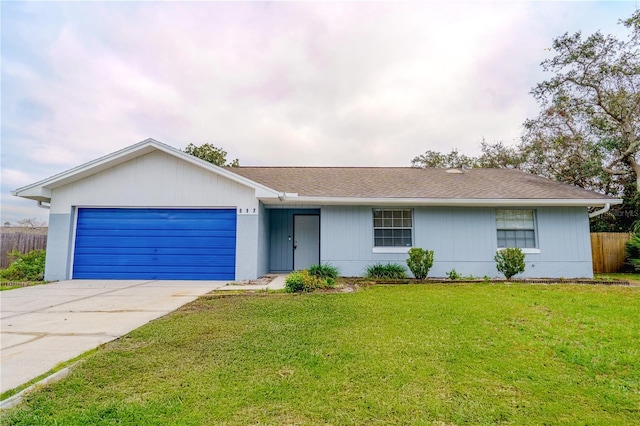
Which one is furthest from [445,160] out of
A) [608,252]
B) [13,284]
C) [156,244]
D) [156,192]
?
[13,284]

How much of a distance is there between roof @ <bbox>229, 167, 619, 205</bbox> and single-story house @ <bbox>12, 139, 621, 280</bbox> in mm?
80

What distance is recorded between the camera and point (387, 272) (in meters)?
9.93

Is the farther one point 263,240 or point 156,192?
point 263,240

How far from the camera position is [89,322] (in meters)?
4.96

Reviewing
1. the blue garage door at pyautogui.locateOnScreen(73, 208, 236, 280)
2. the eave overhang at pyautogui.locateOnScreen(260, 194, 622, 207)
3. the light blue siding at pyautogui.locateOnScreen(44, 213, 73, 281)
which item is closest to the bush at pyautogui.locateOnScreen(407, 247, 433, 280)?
the eave overhang at pyautogui.locateOnScreen(260, 194, 622, 207)

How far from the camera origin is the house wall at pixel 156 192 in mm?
9812

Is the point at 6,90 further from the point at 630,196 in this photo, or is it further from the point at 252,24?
the point at 630,196

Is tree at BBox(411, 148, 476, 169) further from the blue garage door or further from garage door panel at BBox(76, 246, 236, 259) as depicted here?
garage door panel at BBox(76, 246, 236, 259)

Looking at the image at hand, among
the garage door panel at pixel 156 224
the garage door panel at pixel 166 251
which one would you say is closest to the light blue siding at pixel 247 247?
the garage door panel at pixel 166 251

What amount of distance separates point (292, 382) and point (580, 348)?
3.51 metres

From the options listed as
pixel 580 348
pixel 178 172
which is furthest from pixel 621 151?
pixel 178 172

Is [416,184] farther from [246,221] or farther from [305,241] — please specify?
[246,221]

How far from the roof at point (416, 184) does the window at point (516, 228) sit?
0.73 meters

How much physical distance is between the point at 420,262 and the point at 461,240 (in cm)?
206
